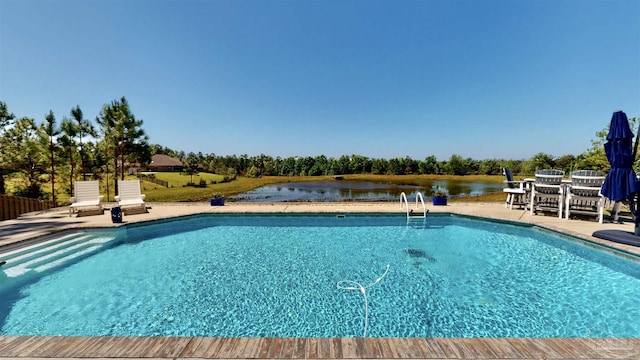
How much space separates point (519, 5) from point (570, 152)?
43371mm

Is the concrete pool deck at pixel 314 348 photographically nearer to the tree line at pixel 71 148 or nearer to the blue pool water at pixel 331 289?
the blue pool water at pixel 331 289

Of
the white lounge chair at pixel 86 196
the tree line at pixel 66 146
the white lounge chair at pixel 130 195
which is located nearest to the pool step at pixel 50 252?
the white lounge chair at pixel 130 195

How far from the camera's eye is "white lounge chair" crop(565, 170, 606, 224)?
625 centimetres

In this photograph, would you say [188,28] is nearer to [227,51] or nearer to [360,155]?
[227,51]

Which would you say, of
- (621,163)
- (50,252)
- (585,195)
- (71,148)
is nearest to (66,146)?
(71,148)

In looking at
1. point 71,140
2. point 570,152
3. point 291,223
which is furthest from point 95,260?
point 570,152

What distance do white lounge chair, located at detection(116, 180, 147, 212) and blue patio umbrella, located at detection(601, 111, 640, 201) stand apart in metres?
12.5

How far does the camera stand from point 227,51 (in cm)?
1344

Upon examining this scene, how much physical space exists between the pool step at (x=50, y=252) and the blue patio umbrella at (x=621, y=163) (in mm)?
11302

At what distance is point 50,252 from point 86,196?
139 inches

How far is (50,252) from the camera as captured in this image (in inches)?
206

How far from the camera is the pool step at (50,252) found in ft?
14.8

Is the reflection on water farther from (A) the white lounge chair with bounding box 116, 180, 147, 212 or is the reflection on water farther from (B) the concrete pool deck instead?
(B) the concrete pool deck

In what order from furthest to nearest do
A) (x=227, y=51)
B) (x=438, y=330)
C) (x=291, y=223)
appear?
(x=227, y=51) → (x=291, y=223) → (x=438, y=330)
